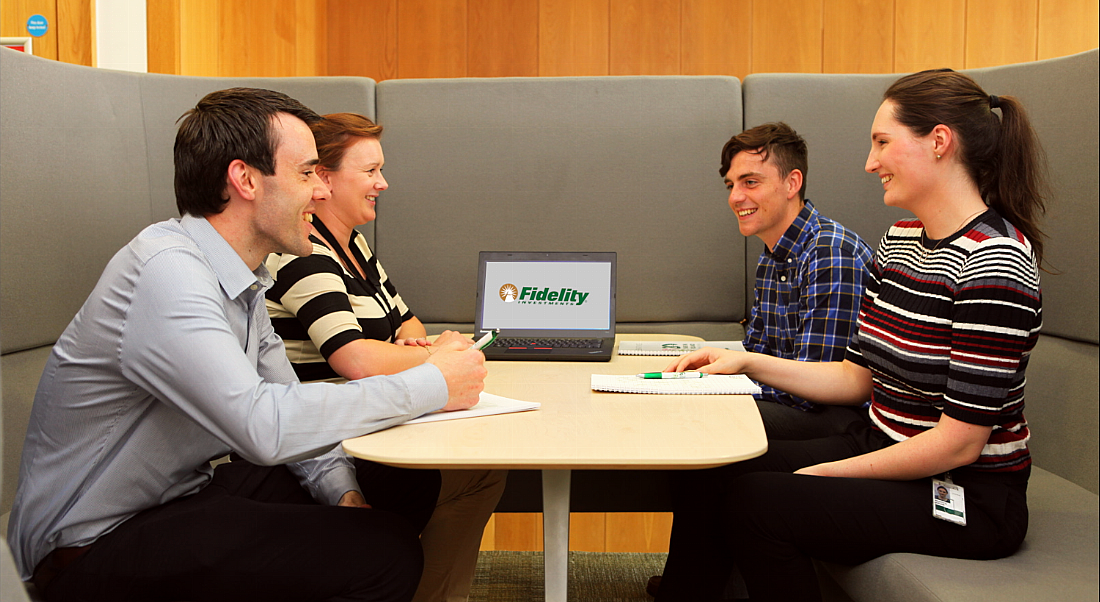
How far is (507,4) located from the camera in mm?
3539

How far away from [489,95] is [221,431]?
5.23ft

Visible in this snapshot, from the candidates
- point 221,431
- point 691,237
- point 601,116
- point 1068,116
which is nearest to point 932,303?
point 1068,116

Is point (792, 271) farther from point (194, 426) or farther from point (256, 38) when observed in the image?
point (256, 38)

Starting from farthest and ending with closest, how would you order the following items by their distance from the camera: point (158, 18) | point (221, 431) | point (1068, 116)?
1. point (158, 18)
2. point (1068, 116)
3. point (221, 431)

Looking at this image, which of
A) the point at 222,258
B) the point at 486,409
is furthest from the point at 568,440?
the point at 222,258

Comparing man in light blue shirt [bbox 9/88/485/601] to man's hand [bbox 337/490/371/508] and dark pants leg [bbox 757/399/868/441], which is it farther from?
dark pants leg [bbox 757/399/868/441]

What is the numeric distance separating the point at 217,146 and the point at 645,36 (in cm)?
274

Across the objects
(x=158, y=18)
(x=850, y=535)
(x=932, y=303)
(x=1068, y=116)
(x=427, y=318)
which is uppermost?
(x=158, y=18)

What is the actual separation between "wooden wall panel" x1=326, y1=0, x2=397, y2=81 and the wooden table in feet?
9.08

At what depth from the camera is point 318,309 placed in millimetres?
1351

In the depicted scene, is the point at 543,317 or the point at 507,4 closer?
the point at 543,317

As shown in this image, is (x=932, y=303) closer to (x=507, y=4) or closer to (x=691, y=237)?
(x=691, y=237)

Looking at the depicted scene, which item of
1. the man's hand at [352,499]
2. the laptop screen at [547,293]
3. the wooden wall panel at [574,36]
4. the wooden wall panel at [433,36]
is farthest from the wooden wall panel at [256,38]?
the man's hand at [352,499]

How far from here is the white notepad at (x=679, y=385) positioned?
1.23 m
